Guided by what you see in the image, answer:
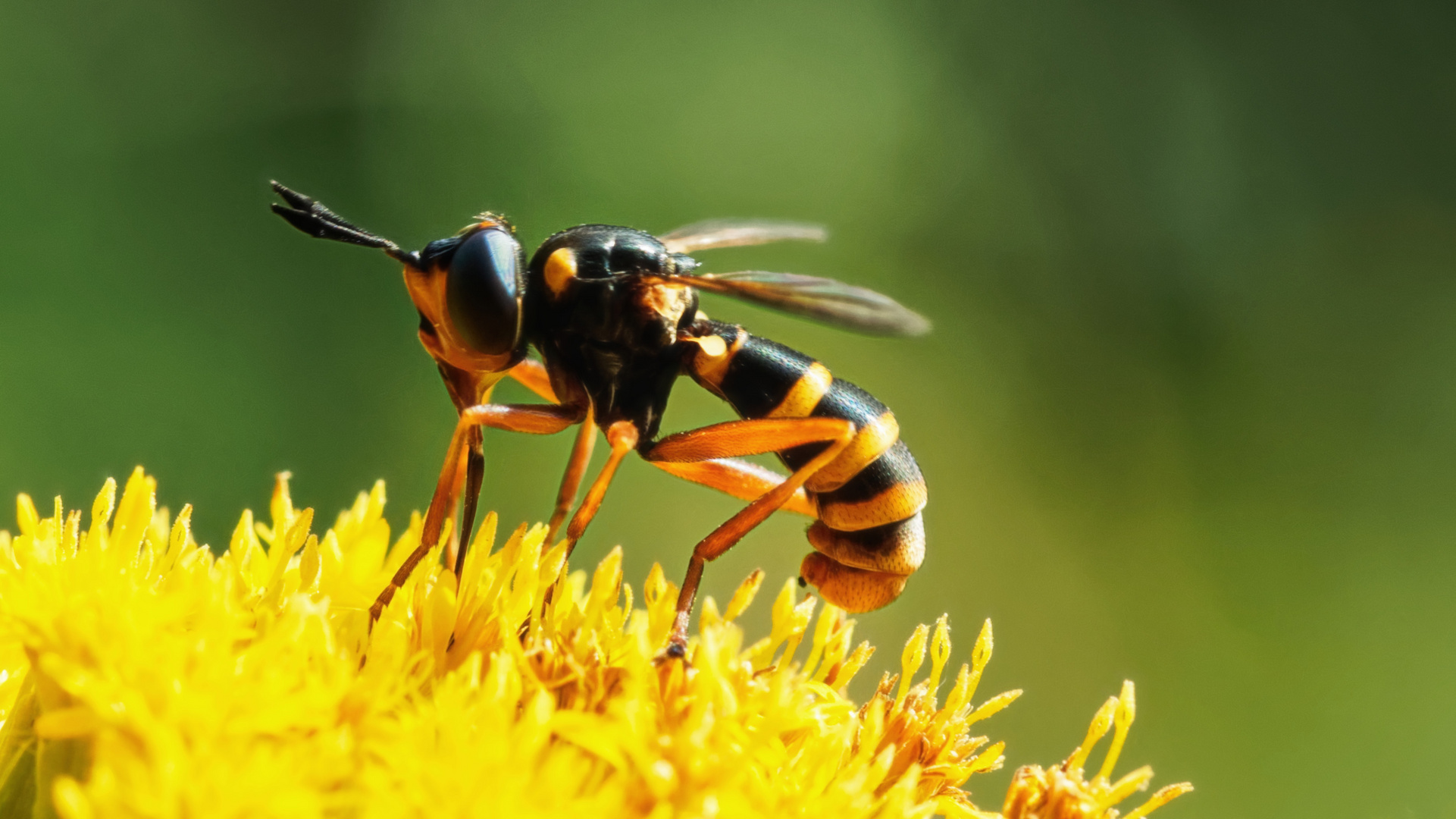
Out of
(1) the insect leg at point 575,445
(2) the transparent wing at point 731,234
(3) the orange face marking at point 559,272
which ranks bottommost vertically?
(1) the insect leg at point 575,445

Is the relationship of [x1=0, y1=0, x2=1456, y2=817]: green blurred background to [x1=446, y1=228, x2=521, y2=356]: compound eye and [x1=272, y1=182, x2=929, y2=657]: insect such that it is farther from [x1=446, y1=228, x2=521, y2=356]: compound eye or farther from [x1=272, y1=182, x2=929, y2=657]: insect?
[x1=446, y1=228, x2=521, y2=356]: compound eye

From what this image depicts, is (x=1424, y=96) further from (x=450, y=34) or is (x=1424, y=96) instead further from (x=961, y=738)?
(x=961, y=738)

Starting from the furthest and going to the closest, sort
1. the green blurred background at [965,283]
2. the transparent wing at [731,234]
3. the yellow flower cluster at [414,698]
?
the green blurred background at [965,283] < the transparent wing at [731,234] < the yellow flower cluster at [414,698]

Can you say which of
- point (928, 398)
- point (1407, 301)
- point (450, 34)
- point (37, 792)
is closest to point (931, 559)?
point (928, 398)

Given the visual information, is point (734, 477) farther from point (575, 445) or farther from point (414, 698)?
point (414, 698)

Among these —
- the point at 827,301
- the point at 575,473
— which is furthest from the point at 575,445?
the point at 827,301

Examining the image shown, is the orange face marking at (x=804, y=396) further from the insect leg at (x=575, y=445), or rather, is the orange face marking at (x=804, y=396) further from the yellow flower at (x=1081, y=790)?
the yellow flower at (x=1081, y=790)

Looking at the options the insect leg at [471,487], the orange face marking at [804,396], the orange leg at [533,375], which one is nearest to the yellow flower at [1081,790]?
the orange face marking at [804,396]

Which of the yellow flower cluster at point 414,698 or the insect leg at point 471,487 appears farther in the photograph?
the insect leg at point 471,487
